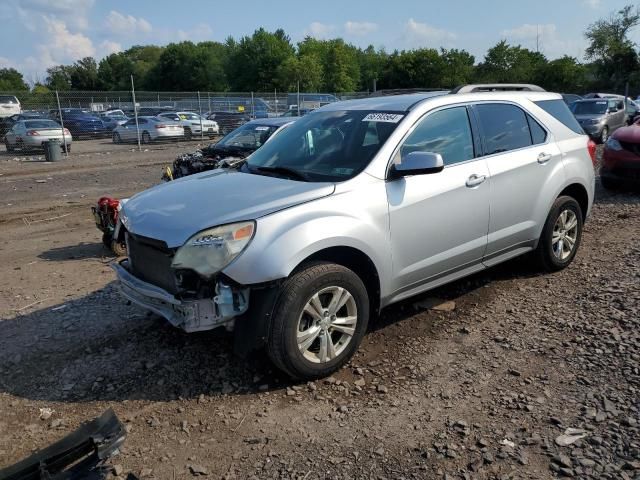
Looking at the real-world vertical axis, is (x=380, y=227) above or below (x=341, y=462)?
above

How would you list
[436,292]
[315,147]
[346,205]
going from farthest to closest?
[436,292] → [315,147] → [346,205]

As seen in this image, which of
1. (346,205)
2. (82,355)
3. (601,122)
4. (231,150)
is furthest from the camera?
(601,122)

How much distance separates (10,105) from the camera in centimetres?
2917

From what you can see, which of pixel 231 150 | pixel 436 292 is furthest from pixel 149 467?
pixel 231 150

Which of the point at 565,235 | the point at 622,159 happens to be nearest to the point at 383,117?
the point at 565,235

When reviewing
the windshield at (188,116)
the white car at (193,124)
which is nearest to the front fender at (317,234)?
the white car at (193,124)

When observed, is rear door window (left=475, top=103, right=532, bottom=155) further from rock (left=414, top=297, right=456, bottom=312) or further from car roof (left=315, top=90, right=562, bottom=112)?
rock (left=414, top=297, right=456, bottom=312)

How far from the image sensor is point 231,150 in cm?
957

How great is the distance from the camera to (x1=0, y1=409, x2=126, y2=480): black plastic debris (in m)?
2.64

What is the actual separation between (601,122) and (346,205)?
17851 mm

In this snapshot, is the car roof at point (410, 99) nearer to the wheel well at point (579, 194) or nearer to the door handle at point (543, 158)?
the door handle at point (543, 158)

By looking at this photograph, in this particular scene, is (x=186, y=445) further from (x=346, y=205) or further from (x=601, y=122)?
(x=601, y=122)

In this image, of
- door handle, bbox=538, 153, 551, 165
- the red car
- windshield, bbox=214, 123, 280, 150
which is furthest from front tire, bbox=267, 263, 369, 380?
the red car

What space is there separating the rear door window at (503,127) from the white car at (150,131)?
71.6 ft
